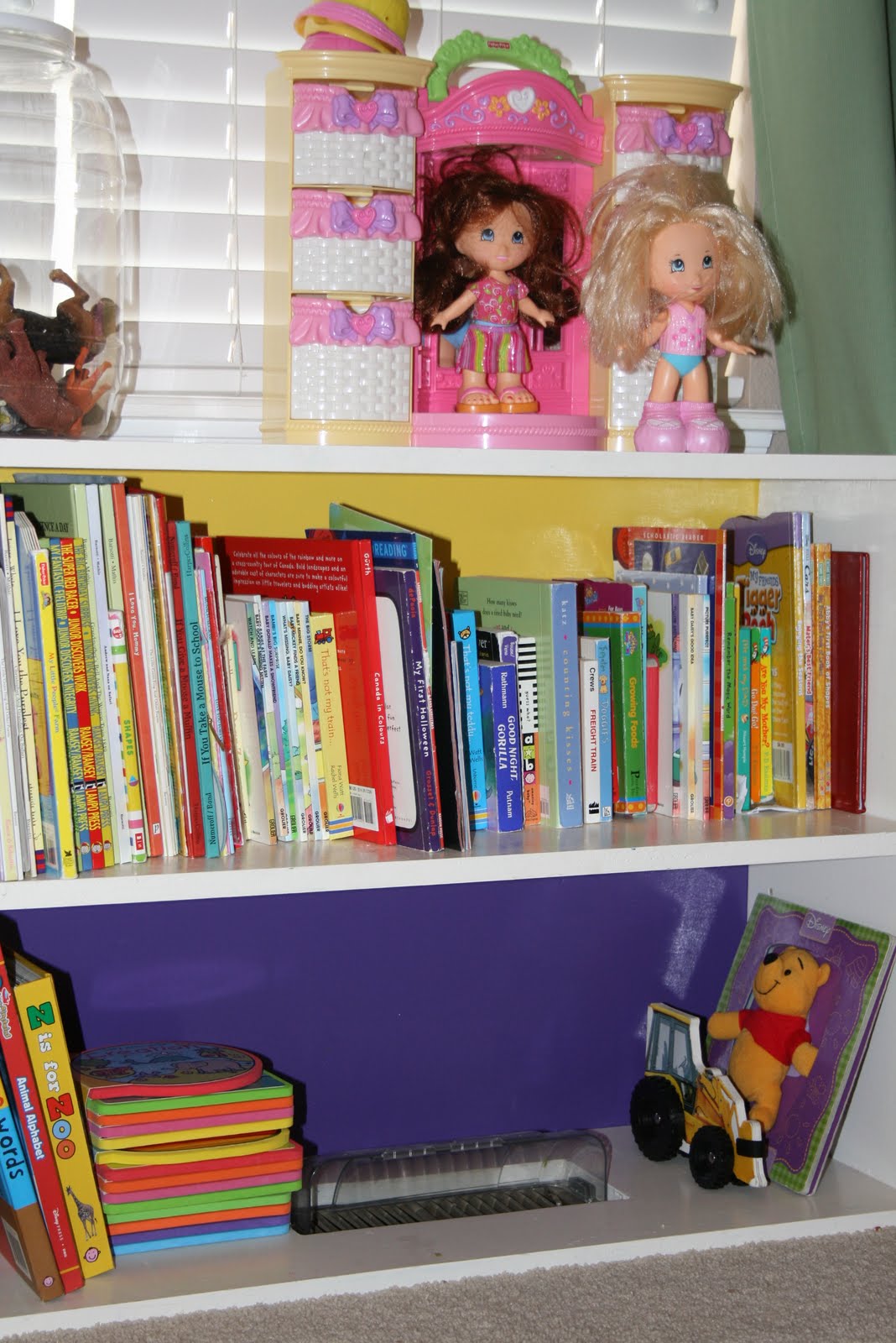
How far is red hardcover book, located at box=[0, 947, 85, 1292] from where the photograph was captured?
1091mm

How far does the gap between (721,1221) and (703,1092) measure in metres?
0.14

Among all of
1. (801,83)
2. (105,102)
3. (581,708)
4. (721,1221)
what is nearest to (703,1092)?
(721,1221)

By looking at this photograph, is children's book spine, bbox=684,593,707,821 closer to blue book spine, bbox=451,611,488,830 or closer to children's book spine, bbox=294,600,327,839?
blue book spine, bbox=451,611,488,830

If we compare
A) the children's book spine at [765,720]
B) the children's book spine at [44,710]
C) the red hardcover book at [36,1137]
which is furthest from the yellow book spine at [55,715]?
the children's book spine at [765,720]

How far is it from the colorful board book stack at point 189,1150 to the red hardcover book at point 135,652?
246mm

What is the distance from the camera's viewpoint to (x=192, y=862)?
113 centimetres

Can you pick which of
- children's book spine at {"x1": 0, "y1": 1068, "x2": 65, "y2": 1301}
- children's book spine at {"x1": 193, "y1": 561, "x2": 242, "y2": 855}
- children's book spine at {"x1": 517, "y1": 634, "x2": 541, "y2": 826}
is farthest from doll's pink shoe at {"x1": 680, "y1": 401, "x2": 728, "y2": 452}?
children's book spine at {"x1": 0, "y1": 1068, "x2": 65, "y2": 1301}

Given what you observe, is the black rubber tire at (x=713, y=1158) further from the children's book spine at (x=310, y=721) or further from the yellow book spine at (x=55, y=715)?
the yellow book spine at (x=55, y=715)

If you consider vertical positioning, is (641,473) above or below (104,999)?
above

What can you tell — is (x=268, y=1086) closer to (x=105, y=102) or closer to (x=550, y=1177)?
(x=550, y=1177)

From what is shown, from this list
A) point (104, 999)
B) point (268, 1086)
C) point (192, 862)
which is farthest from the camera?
Result: point (104, 999)

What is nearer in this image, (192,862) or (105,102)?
(192,862)

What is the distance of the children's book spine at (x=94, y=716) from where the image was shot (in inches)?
43.3

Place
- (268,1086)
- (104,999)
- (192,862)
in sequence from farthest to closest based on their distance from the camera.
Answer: (104,999), (268,1086), (192,862)
